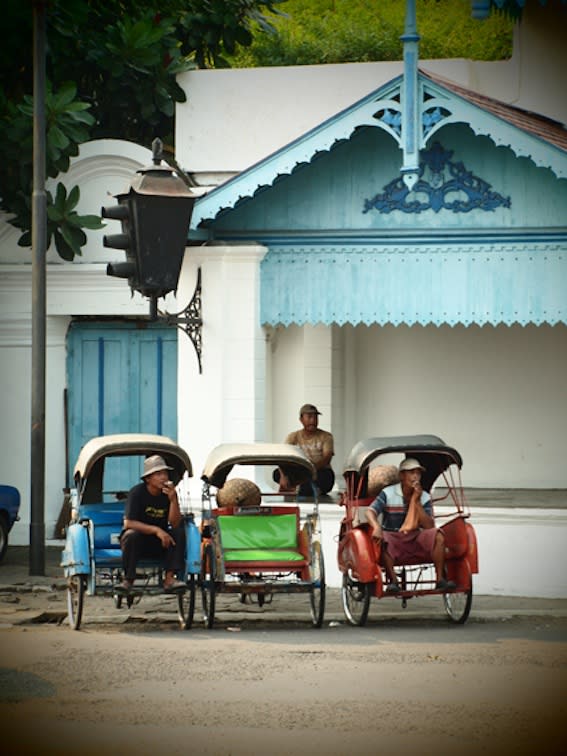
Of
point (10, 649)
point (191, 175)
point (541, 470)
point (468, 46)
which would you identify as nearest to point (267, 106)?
point (191, 175)

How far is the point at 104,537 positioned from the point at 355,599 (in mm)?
2366

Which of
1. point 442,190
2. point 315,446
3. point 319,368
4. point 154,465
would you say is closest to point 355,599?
point 154,465

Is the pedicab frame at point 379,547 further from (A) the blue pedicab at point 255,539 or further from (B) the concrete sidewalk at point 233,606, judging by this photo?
(B) the concrete sidewalk at point 233,606

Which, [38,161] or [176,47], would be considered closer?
[38,161]

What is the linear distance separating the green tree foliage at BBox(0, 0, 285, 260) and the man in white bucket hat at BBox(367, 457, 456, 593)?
6447 mm

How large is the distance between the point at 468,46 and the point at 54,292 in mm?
31732

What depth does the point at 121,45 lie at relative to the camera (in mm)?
20125

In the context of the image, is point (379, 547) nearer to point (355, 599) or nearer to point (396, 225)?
point (355, 599)

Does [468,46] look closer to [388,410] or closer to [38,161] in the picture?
[388,410]

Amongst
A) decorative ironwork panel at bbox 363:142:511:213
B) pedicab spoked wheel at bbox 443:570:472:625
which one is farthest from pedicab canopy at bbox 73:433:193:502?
decorative ironwork panel at bbox 363:142:511:213

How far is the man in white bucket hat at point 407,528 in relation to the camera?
13.9 meters

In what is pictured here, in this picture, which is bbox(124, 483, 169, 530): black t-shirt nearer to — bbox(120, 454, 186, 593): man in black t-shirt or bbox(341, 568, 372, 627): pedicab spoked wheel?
bbox(120, 454, 186, 593): man in black t-shirt

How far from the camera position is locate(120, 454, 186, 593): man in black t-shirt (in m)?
13.7

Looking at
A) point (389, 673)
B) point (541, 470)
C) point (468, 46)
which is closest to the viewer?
point (389, 673)
